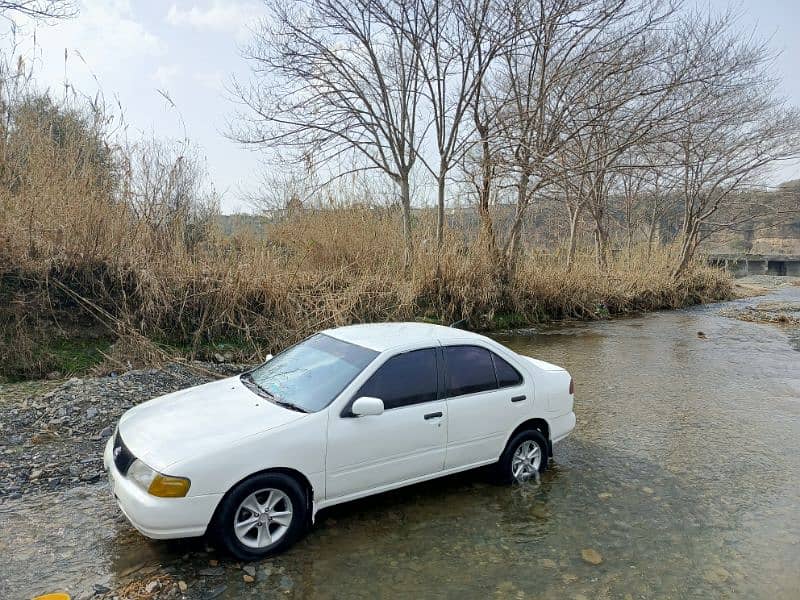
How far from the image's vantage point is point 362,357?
4.77m

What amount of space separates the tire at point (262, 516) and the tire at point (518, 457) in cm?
208

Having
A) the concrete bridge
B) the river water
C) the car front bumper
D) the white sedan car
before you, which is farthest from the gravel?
the concrete bridge

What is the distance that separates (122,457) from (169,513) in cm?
76

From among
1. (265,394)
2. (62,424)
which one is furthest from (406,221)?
(265,394)

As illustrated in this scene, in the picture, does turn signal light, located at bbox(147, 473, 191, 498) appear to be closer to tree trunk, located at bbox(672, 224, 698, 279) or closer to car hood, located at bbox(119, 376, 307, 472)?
car hood, located at bbox(119, 376, 307, 472)

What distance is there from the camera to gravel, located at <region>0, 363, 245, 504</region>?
5.26 metres

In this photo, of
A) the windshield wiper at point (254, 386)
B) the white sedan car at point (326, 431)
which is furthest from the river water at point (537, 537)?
the windshield wiper at point (254, 386)

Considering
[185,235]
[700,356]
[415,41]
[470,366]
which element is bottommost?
[700,356]

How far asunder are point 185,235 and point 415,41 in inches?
367

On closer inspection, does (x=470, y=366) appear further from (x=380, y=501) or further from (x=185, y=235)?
(x=185, y=235)

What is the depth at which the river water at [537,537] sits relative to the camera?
3.80 metres

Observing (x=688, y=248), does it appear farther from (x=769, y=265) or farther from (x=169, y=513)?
(x=769, y=265)

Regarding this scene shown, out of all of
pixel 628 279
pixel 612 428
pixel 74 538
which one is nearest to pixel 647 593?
pixel 612 428

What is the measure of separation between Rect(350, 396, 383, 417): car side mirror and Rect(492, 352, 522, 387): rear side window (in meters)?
1.51
